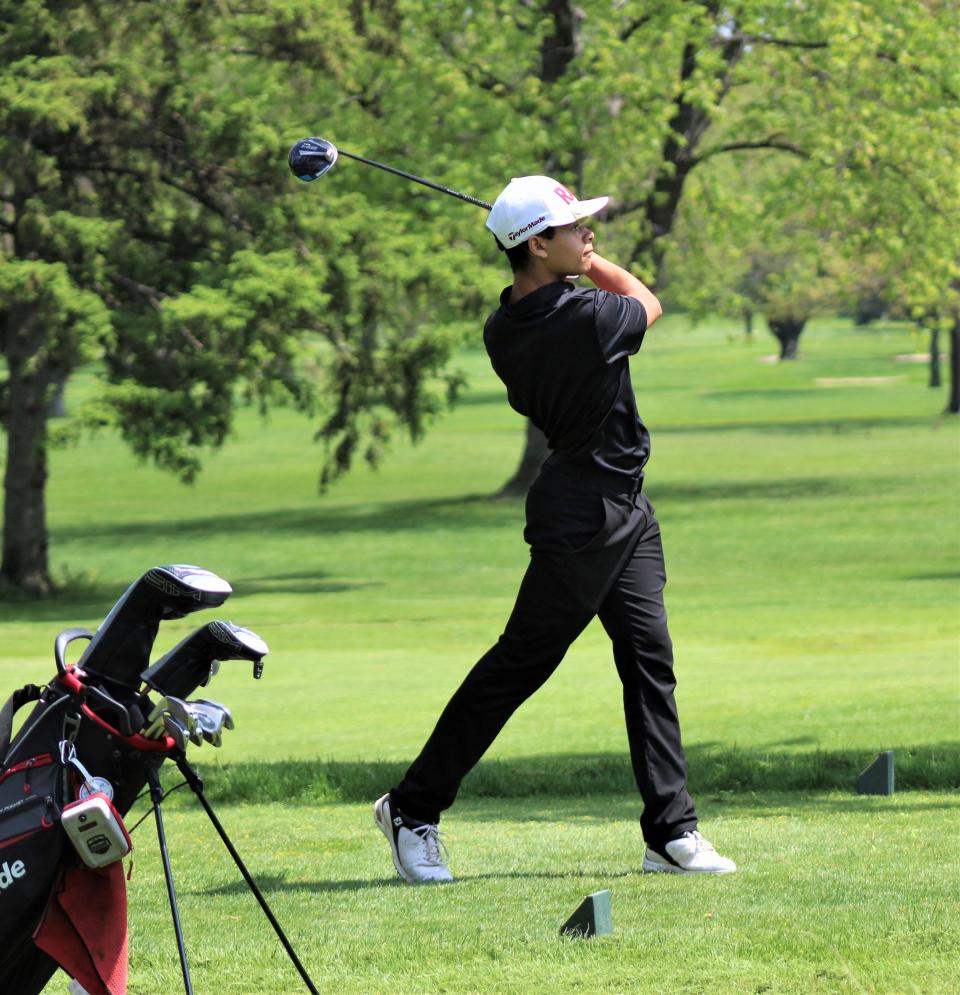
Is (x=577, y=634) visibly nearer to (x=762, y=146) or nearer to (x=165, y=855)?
(x=165, y=855)

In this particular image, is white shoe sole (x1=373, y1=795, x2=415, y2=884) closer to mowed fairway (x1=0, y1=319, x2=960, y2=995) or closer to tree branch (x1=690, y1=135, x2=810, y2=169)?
mowed fairway (x1=0, y1=319, x2=960, y2=995)

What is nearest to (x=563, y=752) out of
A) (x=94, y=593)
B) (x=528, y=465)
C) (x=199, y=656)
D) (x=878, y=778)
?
(x=878, y=778)

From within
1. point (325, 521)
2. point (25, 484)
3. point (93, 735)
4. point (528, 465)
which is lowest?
point (325, 521)

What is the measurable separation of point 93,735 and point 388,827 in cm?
218

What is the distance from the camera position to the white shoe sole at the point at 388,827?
5578mm

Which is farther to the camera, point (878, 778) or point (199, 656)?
point (878, 778)

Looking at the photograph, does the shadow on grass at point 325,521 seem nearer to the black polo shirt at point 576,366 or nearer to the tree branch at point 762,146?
the tree branch at point 762,146

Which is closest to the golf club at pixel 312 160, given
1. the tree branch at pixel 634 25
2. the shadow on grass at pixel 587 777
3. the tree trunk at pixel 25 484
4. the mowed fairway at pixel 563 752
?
the mowed fairway at pixel 563 752

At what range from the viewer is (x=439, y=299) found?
1031 inches

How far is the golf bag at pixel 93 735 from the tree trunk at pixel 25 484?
1956cm

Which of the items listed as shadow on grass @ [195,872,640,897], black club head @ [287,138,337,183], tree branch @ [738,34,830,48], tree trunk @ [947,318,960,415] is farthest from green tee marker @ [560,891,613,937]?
tree trunk @ [947,318,960,415]

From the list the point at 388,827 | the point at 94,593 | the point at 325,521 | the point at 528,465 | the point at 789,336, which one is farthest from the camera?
the point at 789,336

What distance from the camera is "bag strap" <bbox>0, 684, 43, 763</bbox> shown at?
3.71m

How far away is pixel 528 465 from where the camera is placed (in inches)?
1479
